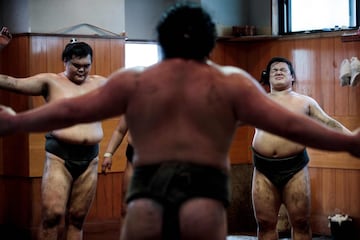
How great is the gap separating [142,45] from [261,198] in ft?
8.66

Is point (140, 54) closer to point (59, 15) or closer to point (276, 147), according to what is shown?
point (59, 15)

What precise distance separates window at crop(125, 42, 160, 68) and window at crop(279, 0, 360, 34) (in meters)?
1.24

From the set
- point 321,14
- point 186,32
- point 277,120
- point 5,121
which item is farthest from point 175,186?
point 321,14

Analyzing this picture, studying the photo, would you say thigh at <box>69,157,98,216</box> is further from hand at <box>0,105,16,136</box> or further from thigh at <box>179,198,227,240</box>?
thigh at <box>179,198,227,240</box>

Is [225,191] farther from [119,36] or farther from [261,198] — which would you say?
[119,36]

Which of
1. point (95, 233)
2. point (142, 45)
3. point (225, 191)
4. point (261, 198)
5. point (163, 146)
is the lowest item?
point (95, 233)

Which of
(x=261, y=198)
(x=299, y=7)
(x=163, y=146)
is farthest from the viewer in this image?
(x=299, y=7)

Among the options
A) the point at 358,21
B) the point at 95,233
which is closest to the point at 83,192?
the point at 95,233

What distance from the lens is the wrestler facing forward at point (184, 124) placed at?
215 cm

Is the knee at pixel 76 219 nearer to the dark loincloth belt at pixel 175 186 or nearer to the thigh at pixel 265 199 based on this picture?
the thigh at pixel 265 199

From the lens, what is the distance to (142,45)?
6.60 metres

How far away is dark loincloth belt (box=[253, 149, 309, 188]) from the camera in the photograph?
434 centimetres

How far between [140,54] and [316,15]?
1657 mm

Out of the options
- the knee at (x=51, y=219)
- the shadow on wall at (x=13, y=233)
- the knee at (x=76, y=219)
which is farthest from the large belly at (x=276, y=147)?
the shadow on wall at (x=13, y=233)
